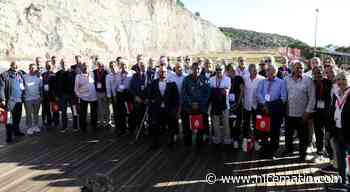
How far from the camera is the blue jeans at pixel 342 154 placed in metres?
4.59

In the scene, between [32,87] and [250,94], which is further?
[32,87]

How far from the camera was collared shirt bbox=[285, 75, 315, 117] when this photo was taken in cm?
605

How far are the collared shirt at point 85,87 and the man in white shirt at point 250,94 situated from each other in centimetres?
352

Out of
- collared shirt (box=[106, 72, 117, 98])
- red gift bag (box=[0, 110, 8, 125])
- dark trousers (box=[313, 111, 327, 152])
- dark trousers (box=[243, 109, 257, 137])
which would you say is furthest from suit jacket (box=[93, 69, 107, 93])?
dark trousers (box=[313, 111, 327, 152])

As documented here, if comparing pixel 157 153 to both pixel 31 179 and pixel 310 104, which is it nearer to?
pixel 31 179

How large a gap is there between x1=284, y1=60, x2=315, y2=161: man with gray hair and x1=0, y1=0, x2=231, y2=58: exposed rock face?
15.7m

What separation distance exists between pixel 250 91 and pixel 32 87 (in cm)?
472

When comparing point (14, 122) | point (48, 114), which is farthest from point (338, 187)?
point (48, 114)

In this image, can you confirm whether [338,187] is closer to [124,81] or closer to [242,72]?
→ [242,72]

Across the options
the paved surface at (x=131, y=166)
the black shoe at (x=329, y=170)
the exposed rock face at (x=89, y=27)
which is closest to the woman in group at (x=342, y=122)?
the paved surface at (x=131, y=166)

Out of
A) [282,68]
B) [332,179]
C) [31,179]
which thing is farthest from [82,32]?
[332,179]

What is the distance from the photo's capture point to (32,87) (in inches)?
324

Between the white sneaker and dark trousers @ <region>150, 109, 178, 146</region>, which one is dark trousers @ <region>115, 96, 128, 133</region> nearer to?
dark trousers @ <region>150, 109, 178, 146</region>

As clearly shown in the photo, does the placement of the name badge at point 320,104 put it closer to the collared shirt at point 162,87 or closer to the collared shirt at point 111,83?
the collared shirt at point 162,87
